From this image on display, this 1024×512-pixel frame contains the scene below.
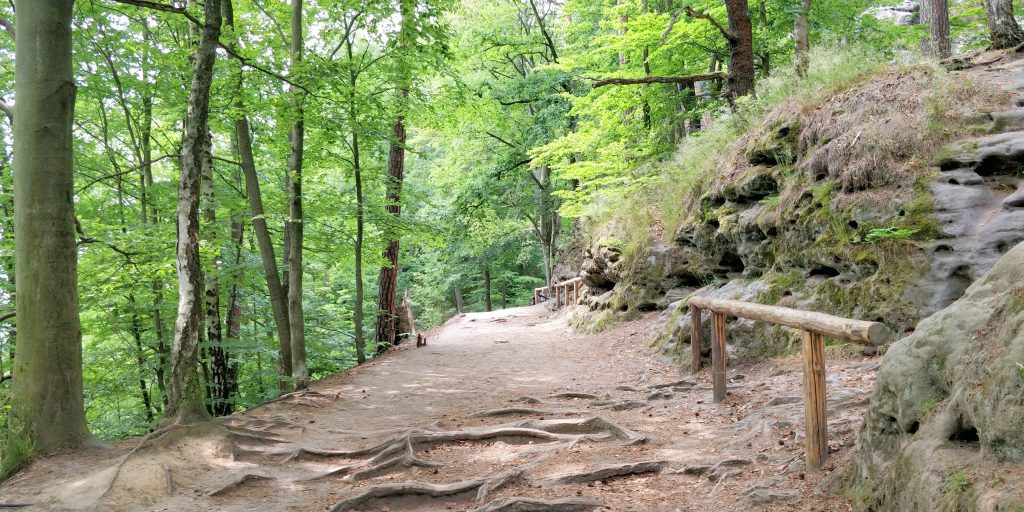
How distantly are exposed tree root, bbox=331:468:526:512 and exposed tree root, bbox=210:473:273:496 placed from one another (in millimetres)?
1281

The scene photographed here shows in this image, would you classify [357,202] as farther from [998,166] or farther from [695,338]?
[998,166]

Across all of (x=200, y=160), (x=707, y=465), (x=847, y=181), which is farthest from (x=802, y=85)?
(x=200, y=160)

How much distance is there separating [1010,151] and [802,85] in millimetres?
3120

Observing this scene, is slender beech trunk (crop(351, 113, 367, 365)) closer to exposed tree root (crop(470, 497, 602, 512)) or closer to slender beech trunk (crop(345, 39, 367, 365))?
slender beech trunk (crop(345, 39, 367, 365))

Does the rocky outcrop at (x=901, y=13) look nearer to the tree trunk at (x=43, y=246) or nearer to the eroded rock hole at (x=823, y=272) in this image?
the eroded rock hole at (x=823, y=272)

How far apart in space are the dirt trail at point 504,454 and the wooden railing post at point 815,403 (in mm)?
109

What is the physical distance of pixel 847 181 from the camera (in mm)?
6867

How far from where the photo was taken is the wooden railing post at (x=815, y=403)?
12.2ft

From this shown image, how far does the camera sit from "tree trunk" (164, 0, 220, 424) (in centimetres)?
625

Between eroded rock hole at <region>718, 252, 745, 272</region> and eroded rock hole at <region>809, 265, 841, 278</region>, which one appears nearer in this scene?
eroded rock hole at <region>809, 265, 841, 278</region>

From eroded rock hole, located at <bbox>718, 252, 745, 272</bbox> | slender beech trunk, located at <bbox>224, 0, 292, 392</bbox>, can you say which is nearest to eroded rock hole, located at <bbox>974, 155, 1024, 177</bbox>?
eroded rock hole, located at <bbox>718, 252, 745, 272</bbox>

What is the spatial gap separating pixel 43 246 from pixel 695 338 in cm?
729

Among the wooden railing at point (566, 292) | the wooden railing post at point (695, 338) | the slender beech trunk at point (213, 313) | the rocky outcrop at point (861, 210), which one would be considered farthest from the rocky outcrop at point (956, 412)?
the wooden railing at point (566, 292)

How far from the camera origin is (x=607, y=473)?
446 centimetres
